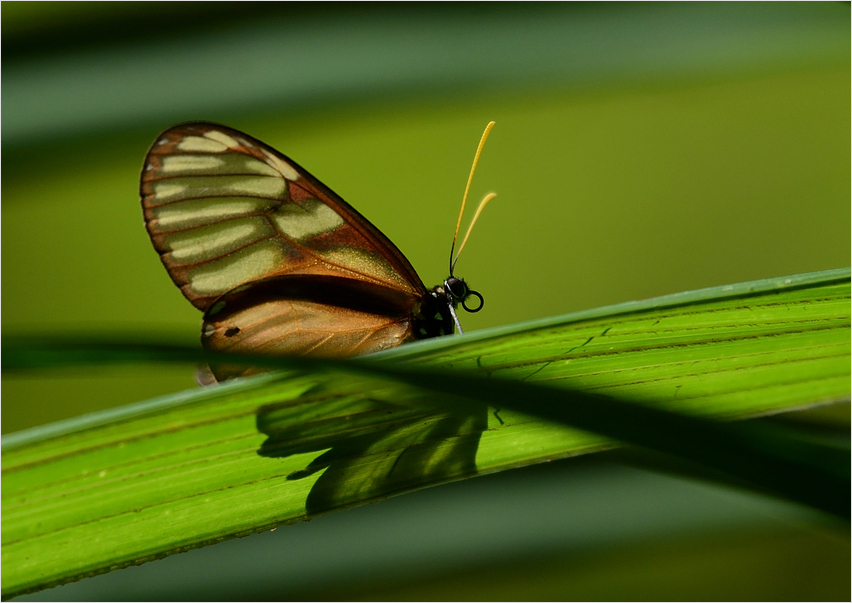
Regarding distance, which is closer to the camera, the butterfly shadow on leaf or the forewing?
the butterfly shadow on leaf

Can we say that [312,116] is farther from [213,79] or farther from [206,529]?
[206,529]

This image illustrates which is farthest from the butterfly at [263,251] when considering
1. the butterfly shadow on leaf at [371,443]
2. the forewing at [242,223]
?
the butterfly shadow on leaf at [371,443]

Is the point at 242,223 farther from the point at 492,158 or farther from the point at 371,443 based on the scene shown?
the point at 492,158

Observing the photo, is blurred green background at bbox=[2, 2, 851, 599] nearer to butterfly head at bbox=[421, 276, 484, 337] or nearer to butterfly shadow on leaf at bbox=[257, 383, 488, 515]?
butterfly head at bbox=[421, 276, 484, 337]

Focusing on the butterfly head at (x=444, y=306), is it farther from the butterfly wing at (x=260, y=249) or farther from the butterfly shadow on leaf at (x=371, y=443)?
the butterfly shadow on leaf at (x=371, y=443)

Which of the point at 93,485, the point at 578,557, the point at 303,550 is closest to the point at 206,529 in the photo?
→ the point at 93,485

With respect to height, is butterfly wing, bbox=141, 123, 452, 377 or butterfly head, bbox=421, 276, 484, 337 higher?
butterfly wing, bbox=141, 123, 452, 377

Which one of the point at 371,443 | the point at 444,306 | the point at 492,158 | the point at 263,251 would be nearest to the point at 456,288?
the point at 444,306

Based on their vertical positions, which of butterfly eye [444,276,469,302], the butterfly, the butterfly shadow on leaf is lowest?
the butterfly shadow on leaf

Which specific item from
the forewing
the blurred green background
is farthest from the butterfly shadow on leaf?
the blurred green background
